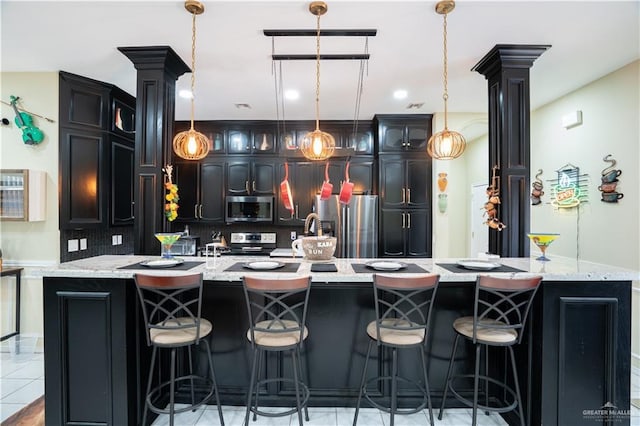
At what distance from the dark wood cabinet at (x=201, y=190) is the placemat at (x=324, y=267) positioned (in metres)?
3.02

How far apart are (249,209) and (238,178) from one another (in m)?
0.50

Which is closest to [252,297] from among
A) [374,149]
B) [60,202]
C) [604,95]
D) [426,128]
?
[60,202]

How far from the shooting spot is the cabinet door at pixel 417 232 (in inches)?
176

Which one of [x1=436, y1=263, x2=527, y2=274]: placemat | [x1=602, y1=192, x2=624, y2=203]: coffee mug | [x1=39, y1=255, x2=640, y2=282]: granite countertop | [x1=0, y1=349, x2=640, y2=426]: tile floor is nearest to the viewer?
[x1=39, y1=255, x2=640, y2=282]: granite countertop

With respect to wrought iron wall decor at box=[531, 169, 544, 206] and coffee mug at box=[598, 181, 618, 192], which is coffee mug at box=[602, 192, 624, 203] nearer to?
coffee mug at box=[598, 181, 618, 192]

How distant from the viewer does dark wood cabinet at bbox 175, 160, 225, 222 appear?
480 centimetres

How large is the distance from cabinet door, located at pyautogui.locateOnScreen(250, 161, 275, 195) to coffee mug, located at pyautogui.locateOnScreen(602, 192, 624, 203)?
390cm

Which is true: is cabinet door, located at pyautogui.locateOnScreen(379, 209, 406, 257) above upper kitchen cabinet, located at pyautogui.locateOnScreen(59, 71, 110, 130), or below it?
below

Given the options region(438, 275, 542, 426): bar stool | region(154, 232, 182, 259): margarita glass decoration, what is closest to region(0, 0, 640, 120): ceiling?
region(154, 232, 182, 259): margarita glass decoration

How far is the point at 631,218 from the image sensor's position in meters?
2.84

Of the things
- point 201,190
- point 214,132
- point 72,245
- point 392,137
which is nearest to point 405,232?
point 392,137

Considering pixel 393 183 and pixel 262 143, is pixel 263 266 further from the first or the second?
pixel 262 143

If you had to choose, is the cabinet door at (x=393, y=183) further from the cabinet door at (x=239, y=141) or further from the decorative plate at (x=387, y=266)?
the decorative plate at (x=387, y=266)

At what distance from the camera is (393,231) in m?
4.49
